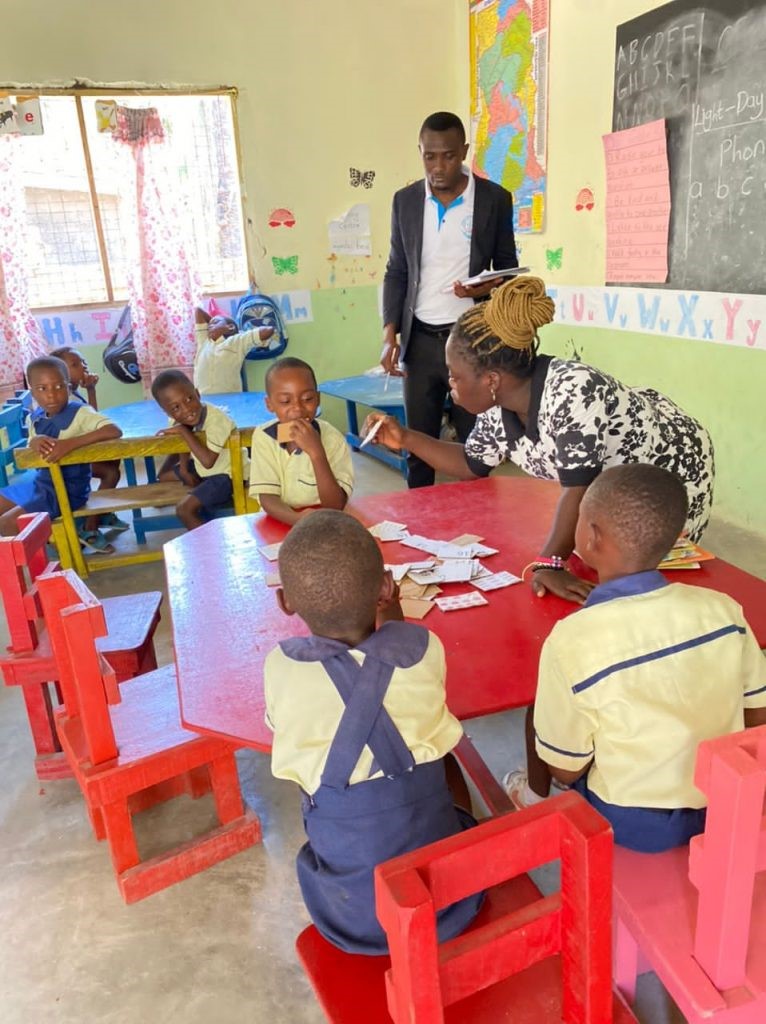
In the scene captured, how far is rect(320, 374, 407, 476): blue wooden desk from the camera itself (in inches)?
199

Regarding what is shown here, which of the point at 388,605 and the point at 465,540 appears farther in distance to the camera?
the point at 465,540

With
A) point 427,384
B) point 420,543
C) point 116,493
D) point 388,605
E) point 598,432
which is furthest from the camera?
point 116,493

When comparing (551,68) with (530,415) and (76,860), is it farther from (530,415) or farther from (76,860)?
(76,860)

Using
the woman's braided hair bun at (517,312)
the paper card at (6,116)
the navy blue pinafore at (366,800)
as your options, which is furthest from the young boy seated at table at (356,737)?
the paper card at (6,116)

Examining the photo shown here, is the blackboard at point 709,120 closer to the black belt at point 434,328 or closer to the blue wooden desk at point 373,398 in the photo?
the black belt at point 434,328

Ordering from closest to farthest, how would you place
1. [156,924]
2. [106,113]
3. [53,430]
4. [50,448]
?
[156,924] → [50,448] → [53,430] → [106,113]

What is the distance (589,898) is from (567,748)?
45 centimetres

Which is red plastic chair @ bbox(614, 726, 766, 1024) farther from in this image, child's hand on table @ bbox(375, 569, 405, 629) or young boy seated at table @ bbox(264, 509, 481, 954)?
child's hand on table @ bbox(375, 569, 405, 629)

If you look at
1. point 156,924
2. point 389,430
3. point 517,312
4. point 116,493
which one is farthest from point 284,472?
point 116,493

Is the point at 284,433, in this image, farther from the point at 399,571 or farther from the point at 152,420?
the point at 152,420

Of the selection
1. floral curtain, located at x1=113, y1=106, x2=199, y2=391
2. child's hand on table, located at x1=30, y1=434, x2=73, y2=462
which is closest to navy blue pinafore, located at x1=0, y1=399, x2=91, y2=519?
child's hand on table, located at x1=30, y1=434, x2=73, y2=462

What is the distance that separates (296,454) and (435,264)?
55.2 inches

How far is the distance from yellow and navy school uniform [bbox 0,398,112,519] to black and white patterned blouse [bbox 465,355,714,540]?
2236 millimetres

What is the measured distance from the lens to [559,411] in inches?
76.2
